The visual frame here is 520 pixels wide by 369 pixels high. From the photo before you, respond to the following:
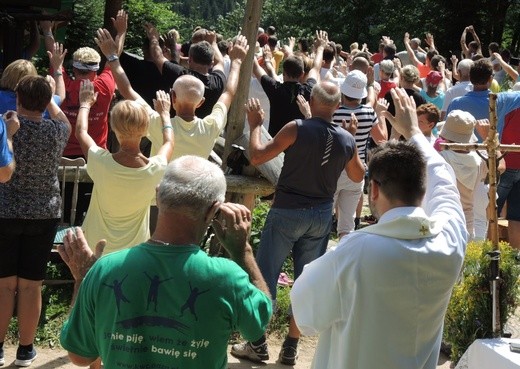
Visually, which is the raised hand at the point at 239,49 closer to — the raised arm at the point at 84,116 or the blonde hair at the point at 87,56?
the blonde hair at the point at 87,56

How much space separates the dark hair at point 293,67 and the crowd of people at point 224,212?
0.7 inches

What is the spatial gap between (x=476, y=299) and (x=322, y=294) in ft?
8.26

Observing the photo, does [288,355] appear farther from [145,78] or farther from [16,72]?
[145,78]

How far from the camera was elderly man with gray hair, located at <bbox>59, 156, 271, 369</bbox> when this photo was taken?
9.77 feet

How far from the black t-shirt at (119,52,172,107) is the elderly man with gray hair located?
4.99m

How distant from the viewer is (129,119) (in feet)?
16.5

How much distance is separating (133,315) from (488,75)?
6.62 meters

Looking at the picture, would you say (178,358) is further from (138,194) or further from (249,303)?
(138,194)

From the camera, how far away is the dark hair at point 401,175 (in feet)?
10.8

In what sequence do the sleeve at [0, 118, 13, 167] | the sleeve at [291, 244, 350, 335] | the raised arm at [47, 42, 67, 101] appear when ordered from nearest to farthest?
the sleeve at [291, 244, 350, 335], the sleeve at [0, 118, 13, 167], the raised arm at [47, 42, 67, 101]

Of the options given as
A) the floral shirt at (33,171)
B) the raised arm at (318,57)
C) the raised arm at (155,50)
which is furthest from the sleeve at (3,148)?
the raised arm at (318,57)

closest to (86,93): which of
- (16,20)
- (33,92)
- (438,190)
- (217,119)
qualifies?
(33,92)

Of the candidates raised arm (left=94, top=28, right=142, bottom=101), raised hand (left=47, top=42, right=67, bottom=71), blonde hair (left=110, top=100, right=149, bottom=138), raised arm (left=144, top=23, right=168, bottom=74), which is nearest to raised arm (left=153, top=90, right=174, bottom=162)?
blonde hair (left=110, top=100, right=149, bottom=138)

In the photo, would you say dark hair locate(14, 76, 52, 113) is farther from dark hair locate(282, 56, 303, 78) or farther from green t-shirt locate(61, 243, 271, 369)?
dark hair locate(282, 56, 303, 78)
